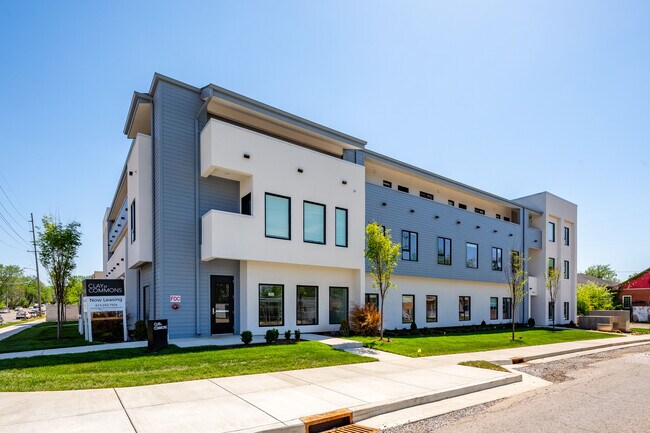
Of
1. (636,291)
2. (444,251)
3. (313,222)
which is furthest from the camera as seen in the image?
(636,291)

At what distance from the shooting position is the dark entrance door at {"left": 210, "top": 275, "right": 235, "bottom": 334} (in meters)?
16.8

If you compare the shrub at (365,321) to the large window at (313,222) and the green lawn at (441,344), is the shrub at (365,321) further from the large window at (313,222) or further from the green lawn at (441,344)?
the large window at (313,222)

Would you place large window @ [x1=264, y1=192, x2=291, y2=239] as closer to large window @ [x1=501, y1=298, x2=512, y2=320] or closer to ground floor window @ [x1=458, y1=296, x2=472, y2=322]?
ground floor window @ [x1=458, y1=296, x2=472, y2=322]

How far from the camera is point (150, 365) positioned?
34.4 ft

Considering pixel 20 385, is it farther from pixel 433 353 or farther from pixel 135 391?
pixel 433 353

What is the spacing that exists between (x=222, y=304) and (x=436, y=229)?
14297 millimetres

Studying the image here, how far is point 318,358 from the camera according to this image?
40.7 feet

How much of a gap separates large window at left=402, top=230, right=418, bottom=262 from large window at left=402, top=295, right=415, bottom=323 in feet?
7.47

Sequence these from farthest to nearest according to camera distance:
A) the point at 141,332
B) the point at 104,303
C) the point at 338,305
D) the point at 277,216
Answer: the point at 338,305 → the point at 277,216 → the point at 104,303 → the point at 141,332

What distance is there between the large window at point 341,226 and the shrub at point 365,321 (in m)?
3.09

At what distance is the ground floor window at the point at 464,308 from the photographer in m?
28.0

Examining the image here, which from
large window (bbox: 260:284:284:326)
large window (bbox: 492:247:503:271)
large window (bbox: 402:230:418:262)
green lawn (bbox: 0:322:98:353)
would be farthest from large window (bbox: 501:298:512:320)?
green lawn (bbox: 0:322:98:353)

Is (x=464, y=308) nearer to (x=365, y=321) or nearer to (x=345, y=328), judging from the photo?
(x=365, y=321)

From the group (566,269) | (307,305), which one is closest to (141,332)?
(307,305)
